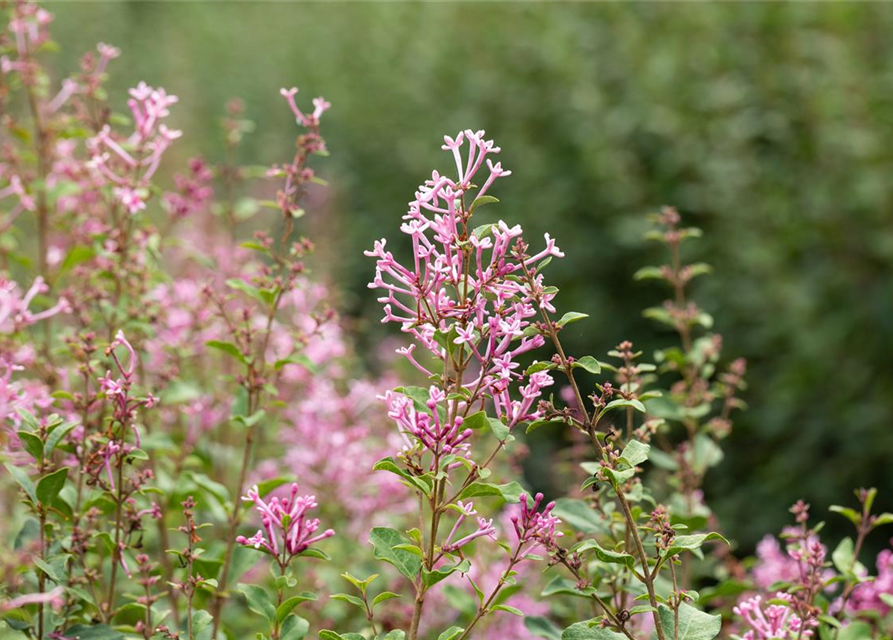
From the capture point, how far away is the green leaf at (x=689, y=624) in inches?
47.6

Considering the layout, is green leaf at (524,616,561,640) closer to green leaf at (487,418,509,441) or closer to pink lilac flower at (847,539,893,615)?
green leaf at (487,418,509,441)

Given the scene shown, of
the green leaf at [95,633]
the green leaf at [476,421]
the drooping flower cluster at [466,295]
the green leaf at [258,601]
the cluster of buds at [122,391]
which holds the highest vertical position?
the drooping flower cluster at [466,295]

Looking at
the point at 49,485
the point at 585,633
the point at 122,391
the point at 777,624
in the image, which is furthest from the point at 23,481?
the point at 777,624

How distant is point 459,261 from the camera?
47.1 inches

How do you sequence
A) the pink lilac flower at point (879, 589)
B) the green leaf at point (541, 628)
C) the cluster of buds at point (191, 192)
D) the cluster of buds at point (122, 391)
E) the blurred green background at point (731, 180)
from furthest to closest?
1. the blurred green background at point (731, 180)
2. the cluster of buds at point (191, 192)
3. the pink lilac flower at point (879, 589)
4. the green leaf at point (541, 628)
5. the cluster of buds at point (122, 391)

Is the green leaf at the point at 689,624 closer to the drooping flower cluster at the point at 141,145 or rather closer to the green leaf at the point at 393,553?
the green leaf at the point at 393,553

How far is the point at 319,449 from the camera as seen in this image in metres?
2.57

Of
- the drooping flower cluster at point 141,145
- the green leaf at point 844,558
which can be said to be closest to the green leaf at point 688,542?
the green leaf at point 844,558

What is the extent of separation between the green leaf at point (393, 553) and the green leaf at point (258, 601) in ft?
0.59

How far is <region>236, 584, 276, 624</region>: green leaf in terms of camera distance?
132 centimetres

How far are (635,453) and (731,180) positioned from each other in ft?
10.6

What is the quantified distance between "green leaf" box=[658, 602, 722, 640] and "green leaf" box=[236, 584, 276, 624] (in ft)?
1.63

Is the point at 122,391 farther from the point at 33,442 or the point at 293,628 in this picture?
the point at 293,628

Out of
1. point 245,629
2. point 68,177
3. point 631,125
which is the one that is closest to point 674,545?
point 245,629
